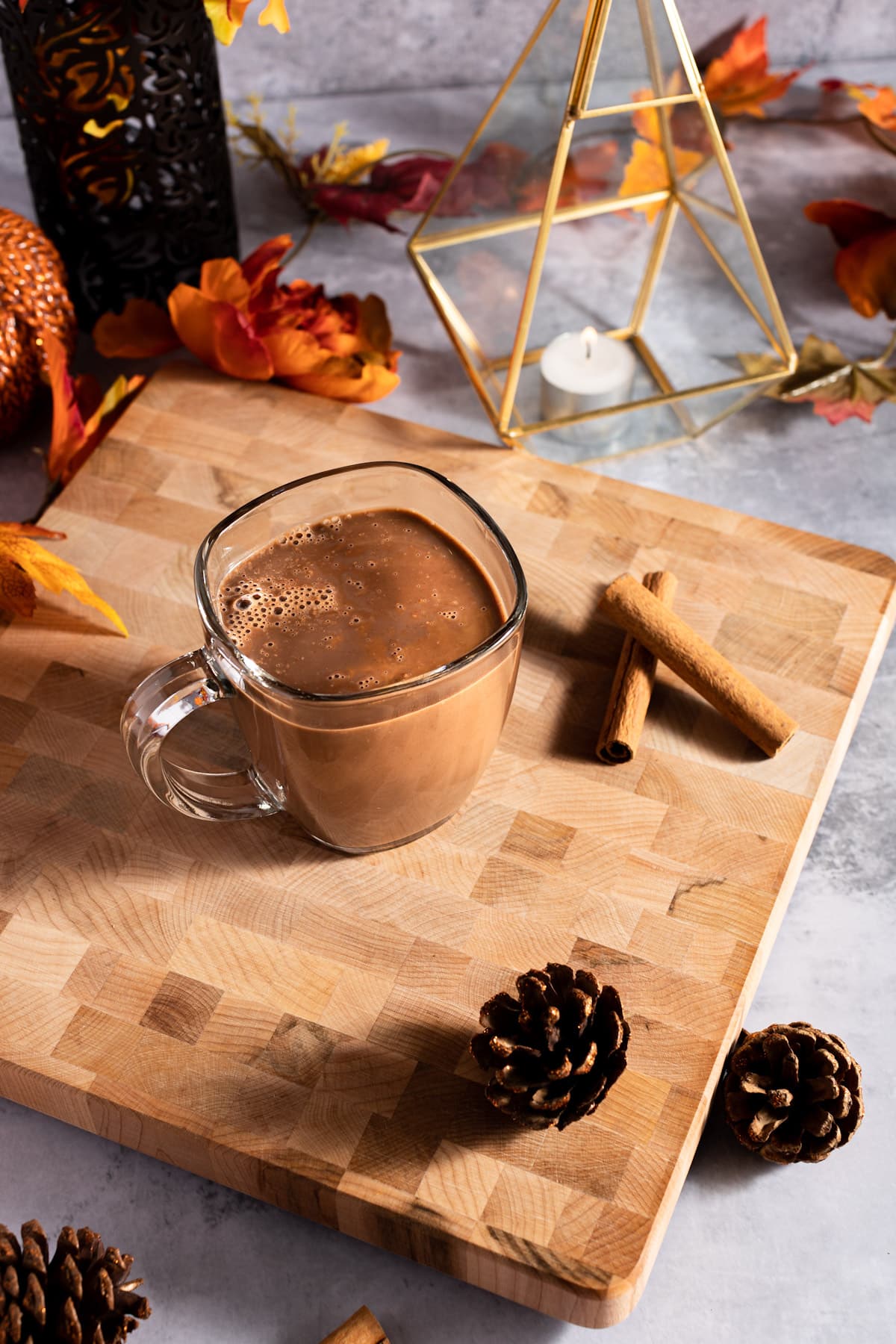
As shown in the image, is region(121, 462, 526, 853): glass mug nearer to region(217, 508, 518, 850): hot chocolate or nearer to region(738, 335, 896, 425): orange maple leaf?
region(217, 508, 518, 850): hot chocolate

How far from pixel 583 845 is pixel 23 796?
1.40ft

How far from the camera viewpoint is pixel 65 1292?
0.77m

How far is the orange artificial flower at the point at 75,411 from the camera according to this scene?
1199mm

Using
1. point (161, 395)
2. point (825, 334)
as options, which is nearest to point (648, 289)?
point (825, 334)

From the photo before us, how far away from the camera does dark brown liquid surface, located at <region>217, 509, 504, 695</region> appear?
35.7 inches

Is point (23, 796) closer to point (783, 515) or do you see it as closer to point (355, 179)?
point (783, 515)

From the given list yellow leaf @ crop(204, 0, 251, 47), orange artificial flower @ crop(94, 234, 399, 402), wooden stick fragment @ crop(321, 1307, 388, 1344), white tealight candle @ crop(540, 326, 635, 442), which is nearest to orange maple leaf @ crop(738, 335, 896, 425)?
white tealight candle @ crop(540, 326, 635, 442)

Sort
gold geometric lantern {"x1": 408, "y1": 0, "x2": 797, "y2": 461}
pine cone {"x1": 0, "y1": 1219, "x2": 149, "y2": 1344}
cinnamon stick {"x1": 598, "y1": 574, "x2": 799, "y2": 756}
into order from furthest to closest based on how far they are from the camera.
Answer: gold geometric lantern {"x1": 408, "y1": 0, "x2": 797, "y2": 461} < cinnamon stick {"x1": 598, "y1": 574, "x2": 799, "y2": 756} < pine cone {"x1": 0, "y1": 1219, "x2": 149, "y2": 1344}

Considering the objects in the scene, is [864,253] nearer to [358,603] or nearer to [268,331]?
[268,331]

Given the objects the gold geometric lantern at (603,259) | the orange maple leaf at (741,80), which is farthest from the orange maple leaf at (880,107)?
the gold geometric lantern at (603,259)

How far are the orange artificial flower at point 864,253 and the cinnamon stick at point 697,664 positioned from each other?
57 centimetres

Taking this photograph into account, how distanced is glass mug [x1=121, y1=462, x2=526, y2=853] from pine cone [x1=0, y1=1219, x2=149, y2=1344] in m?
0.30

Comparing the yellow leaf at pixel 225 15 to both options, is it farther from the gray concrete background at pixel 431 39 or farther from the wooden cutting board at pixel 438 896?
the gray concrete background at pixel 431 39

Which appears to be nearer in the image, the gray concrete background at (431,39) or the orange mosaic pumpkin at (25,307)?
the orange mosaic pumpkin at (25,307)
